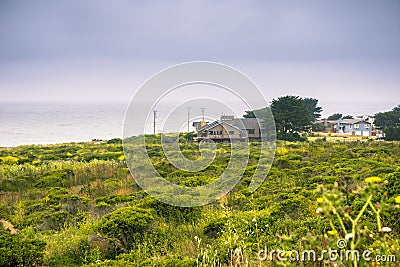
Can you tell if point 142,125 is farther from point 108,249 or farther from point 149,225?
point 108,249

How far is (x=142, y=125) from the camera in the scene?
8750mm

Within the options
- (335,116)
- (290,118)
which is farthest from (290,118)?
(335,116)

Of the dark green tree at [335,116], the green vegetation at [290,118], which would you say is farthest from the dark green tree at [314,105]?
the green vegetation at [290,118]

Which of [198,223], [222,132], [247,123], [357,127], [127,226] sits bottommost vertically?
[198,223]

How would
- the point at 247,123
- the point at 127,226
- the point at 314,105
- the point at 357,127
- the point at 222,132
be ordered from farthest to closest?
the point at 314,105 < the point at 357,127 < the point at 247,123 < the point at 222,132 < the point at 127,226

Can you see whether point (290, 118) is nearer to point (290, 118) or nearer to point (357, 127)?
point (290, 118)

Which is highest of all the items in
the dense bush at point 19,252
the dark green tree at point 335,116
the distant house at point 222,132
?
the dark green tree at point 335,116

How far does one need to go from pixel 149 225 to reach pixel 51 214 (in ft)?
8.87

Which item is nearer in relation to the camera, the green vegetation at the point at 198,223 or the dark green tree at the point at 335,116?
the green vegetation at the point at 198,223

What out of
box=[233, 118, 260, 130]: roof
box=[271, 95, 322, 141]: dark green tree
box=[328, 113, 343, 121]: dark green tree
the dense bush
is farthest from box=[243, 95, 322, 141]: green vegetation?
box=[328, 113, 343, 121]: dark green tree

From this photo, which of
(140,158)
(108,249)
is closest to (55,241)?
(108,249)

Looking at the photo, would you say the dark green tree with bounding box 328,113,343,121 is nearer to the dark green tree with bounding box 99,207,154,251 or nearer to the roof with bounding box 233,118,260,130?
the roof with bounding box 233,118,260,130

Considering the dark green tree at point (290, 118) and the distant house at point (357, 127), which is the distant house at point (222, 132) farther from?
the distant house at point (357, 127)

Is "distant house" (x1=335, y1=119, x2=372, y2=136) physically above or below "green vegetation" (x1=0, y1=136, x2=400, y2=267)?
above
